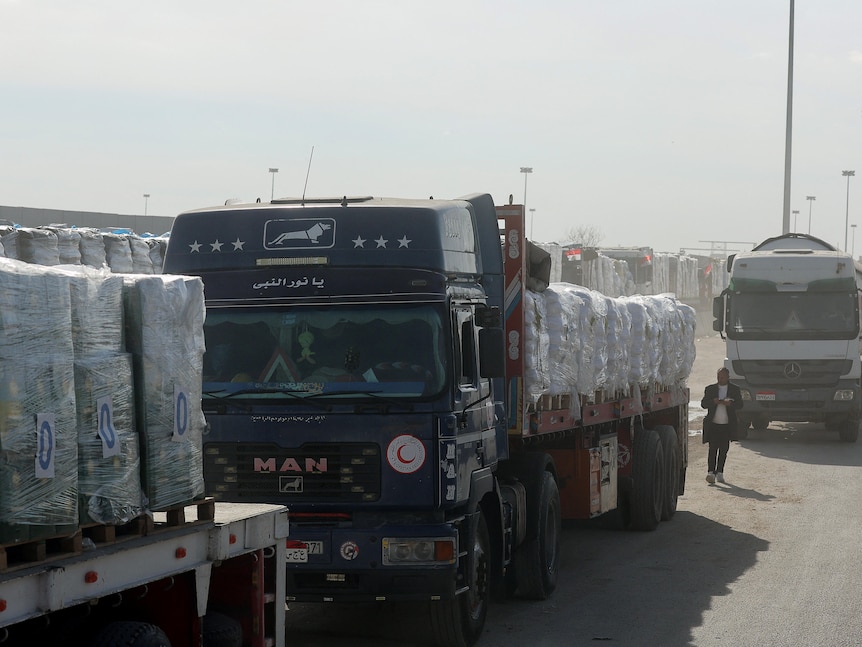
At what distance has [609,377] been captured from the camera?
43.6ft

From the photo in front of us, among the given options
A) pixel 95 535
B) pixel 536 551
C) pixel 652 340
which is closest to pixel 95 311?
pixel 95 535

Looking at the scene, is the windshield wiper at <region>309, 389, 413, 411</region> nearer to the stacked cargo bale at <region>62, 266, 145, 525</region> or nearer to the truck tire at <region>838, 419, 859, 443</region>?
the stacked cargo bale at <region>62, 266, 145, 525</region>

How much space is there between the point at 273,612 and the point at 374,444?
5.76 ft

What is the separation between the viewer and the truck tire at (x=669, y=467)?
15555 mm

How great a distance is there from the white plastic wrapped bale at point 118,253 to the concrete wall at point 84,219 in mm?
16664

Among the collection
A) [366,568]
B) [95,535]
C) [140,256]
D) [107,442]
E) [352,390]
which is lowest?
[366,568]

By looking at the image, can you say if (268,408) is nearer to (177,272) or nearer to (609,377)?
(177,272)

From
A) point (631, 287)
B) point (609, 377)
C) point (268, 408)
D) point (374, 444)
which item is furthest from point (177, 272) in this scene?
point (631, 287)

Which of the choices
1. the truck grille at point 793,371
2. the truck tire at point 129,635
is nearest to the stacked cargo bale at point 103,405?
the truck tire at point 129,635

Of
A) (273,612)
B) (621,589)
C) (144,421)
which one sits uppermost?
(144,421)

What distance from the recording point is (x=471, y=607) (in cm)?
892

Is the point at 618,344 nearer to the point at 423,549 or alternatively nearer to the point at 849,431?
the point at 423,549

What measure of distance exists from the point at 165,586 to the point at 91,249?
39.1 ft

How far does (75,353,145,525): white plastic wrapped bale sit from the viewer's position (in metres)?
5.21
